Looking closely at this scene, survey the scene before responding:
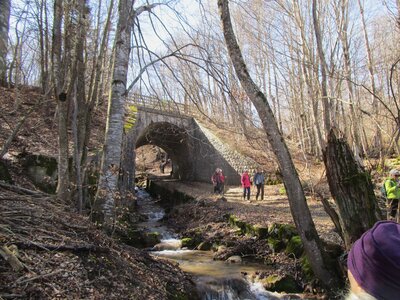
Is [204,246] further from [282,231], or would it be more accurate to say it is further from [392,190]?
[392,190]

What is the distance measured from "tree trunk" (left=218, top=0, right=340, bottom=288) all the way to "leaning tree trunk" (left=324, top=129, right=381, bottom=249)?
606mm

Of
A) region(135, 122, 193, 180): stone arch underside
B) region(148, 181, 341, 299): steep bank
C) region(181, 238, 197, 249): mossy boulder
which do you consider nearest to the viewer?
region(148, 181, 341, 299): steep bank

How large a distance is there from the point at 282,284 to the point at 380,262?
688cm

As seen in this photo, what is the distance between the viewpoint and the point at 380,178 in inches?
592

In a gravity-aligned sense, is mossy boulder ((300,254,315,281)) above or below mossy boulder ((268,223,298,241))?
below

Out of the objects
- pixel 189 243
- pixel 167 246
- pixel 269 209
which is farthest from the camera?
pixel 269 209

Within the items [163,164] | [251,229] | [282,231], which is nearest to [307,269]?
[282,231]

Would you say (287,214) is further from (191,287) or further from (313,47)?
(313,47)

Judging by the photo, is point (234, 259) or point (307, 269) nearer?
point (307, 269)

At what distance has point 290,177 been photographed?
6562mm

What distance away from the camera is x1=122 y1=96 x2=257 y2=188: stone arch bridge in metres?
20.6

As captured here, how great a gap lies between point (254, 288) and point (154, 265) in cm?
255

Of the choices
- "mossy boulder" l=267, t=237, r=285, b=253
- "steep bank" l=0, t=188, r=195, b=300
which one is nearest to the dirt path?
"mossy boulder" l=267, t=237, r=285, b=253

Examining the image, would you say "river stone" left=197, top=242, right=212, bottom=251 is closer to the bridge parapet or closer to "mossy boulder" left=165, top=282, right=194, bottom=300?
the bridge parapet
